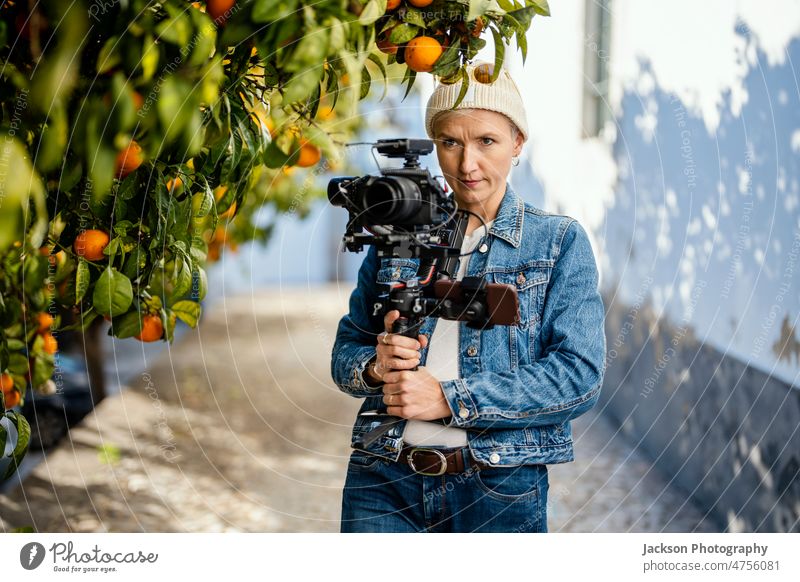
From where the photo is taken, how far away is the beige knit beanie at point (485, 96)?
160 cm

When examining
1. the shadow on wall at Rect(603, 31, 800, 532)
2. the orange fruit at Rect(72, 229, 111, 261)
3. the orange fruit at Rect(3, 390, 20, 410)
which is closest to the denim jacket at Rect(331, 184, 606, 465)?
the orange fruit at Rect(72, 229, 111, 261)

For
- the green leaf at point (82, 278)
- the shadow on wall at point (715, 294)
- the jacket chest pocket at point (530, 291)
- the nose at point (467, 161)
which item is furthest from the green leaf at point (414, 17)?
the shadow on wall at point (715, 294)

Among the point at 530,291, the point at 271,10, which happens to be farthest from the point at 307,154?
the point at 271,10

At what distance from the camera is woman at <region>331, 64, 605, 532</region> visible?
61.9 inches

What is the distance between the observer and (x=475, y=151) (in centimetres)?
162

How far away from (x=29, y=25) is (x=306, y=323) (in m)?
8.15

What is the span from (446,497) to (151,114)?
2.77 ft

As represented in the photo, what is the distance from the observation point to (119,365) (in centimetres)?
662

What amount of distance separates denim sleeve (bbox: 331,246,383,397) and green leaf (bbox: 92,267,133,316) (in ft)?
1.35

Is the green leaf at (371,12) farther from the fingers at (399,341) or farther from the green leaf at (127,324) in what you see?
the green leaf at (127,324)

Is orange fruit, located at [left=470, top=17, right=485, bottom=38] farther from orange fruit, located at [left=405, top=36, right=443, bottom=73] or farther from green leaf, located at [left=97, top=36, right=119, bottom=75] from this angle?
green leaf, located at [left=97, top=36, right=119, bottom=75]

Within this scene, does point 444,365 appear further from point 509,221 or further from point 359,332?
point 509,221
